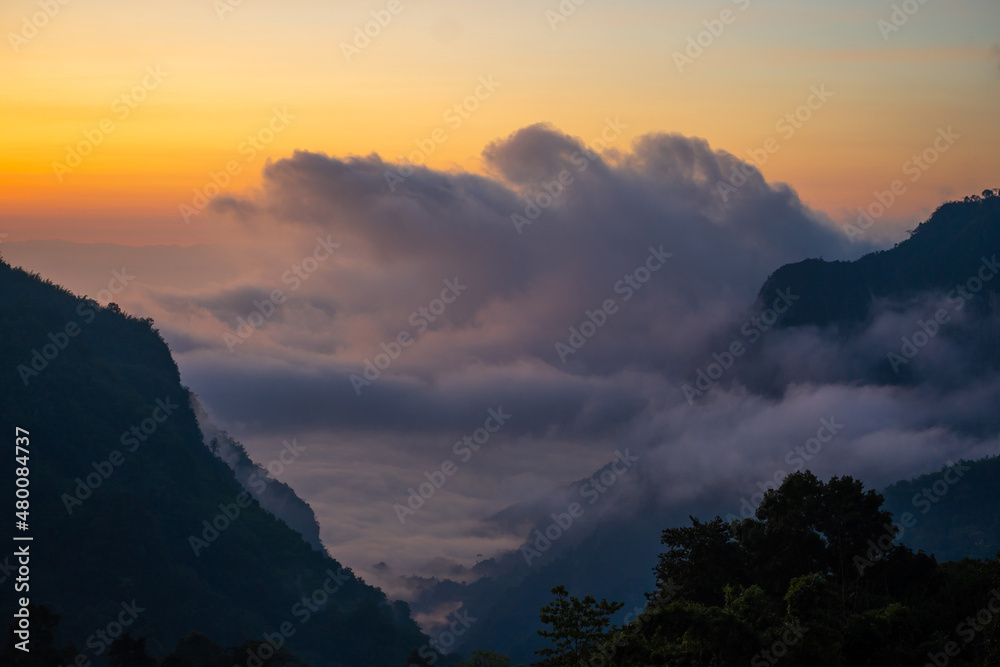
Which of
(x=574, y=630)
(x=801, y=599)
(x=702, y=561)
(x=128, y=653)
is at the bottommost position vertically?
(x=128, y=653)

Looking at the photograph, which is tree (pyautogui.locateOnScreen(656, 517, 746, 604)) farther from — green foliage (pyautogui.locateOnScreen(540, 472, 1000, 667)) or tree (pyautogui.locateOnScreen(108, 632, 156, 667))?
tree (pyautogui.locateOnScreen(108, 632, 156, 667))

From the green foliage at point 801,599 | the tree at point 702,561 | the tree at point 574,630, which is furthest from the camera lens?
the tree at point 702,561

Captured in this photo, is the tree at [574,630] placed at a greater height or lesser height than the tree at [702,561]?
lesser

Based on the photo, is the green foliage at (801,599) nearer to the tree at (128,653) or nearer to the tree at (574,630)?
the tree at (574,630)

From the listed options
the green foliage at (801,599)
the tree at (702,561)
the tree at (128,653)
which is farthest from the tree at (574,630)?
the tree at (128,653)

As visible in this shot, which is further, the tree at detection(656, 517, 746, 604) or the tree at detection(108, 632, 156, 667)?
the tree at detection(108, 632, 156, 667)

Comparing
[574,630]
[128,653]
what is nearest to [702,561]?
[574,630]

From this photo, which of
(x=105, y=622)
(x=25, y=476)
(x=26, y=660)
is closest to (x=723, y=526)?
(x=26, y=660)

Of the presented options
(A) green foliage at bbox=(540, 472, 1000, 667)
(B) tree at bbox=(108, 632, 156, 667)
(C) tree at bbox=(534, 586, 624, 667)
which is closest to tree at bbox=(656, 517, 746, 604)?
(A) green foliage at bbox=(540, 472, 1000, 667)

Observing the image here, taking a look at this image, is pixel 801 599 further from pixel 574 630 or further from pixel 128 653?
pixel 128 653

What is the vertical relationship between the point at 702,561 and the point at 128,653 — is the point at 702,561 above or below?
above

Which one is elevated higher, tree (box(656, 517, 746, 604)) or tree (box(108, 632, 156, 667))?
tree (box(656, 517, 746, 604))

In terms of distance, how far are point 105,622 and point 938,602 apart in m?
142

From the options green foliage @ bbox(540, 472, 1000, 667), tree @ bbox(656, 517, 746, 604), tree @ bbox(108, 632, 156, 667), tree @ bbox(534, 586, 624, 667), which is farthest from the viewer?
tree @ bbox(108, 632, 156, 667)
